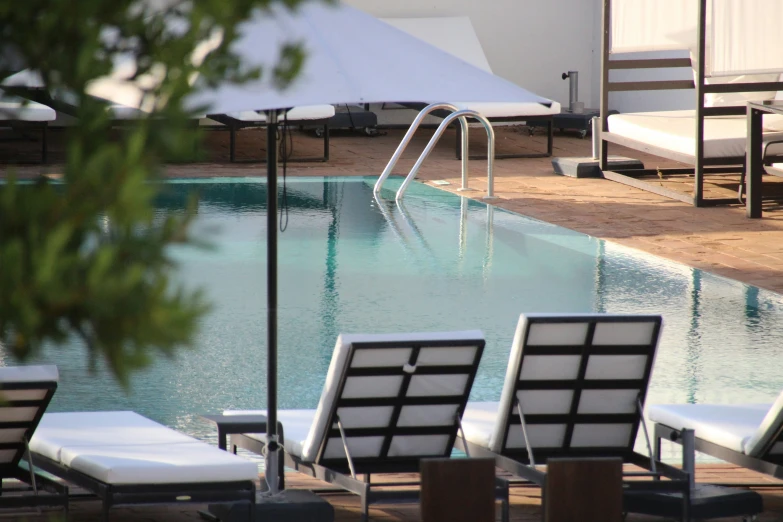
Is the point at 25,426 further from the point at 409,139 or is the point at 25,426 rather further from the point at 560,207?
the point at 409,139

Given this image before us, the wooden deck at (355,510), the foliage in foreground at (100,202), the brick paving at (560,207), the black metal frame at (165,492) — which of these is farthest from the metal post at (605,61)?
the foliage in foreground at (100,202)

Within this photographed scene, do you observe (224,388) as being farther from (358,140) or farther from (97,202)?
(358,140)

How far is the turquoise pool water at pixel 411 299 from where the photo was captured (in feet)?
18.7

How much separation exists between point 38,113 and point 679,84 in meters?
6.33

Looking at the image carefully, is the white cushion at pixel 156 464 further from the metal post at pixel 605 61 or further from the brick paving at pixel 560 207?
the metal post at pixel 605 61

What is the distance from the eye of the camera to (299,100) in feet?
10.6

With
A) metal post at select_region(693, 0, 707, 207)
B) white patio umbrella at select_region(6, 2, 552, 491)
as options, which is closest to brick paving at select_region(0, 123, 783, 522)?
metal post at select_region(693, 0, 707, 207)

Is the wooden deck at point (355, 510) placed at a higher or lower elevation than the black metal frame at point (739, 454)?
lower

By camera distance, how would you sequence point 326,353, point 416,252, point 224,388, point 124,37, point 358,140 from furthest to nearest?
point 358,140 < point 416,252 < point 326,353 < point 224,388 < point 124,37

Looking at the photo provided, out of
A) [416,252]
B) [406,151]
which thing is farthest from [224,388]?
[406,151]

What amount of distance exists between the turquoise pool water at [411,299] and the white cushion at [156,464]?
4.55ft

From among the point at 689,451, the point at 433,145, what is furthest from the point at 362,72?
the point at 433,145

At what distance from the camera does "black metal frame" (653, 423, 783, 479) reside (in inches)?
141

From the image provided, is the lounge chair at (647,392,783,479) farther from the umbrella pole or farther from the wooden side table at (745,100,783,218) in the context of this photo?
the wooden side table at (745,100,783,218)
